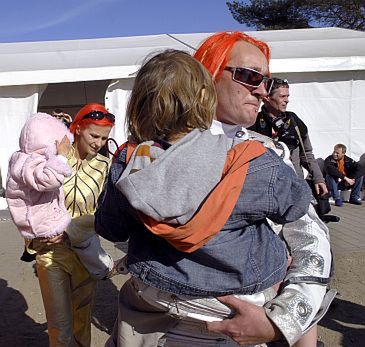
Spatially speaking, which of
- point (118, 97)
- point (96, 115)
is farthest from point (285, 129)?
point (118, 97)

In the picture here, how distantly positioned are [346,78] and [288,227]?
940cm

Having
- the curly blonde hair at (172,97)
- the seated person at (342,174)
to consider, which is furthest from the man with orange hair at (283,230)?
the seated person at (342,174)

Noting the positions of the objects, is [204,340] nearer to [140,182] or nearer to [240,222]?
[240,222]

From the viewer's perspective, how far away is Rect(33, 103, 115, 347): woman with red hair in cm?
303

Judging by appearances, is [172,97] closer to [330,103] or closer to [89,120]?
[89,120]

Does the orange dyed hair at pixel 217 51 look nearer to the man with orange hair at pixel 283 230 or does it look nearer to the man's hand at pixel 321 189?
the man with orange hair at pixel 283 230

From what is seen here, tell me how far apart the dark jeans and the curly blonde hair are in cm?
964

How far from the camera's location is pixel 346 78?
404 inches

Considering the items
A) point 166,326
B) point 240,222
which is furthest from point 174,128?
point 166,326

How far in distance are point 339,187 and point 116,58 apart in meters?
5.22

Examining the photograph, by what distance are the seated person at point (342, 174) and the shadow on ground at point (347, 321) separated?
5.82 m

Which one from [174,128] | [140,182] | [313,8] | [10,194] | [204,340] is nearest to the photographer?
[140,182]

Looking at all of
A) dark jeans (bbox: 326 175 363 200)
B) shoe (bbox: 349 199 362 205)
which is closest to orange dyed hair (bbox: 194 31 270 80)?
dark jeans (bbox: 326 175 363 200)

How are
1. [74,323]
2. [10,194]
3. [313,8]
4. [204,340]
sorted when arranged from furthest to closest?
[313,8] → [74,323] → [10,194] → [204,340]
